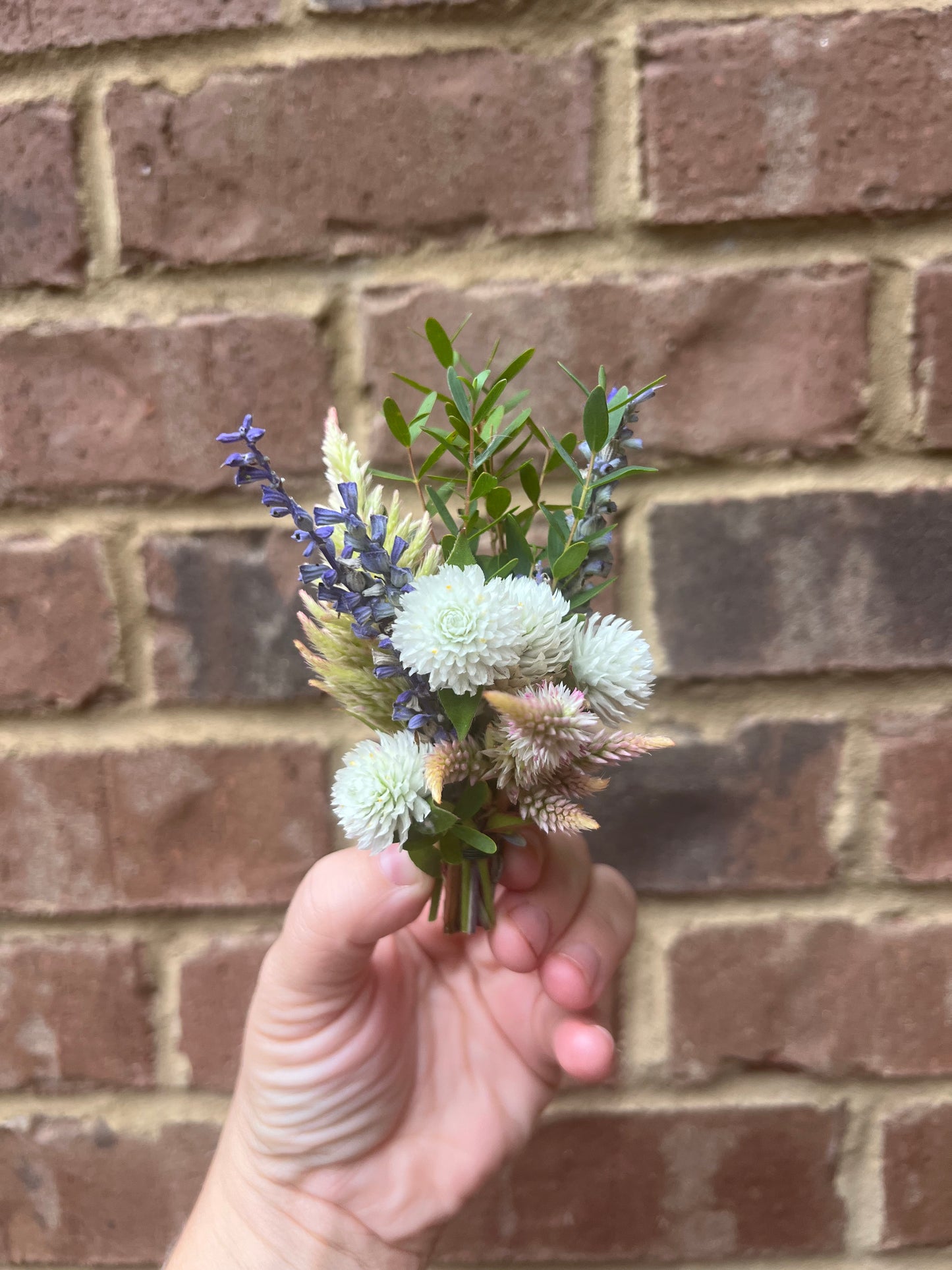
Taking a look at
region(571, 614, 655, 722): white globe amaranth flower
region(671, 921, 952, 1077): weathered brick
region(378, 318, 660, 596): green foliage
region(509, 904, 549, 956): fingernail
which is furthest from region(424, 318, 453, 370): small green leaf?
region(671, 921, 952, 1077): weathered brick

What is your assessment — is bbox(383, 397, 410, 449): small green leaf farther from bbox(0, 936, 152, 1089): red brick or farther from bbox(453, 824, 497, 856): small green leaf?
bbox(0, 936, 152, 1089): red brick

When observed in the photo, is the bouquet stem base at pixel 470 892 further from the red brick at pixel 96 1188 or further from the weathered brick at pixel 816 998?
the red brick at pixel 96 1188

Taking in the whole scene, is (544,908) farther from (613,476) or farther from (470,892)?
(613,476)

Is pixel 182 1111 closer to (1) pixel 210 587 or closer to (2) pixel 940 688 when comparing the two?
(1) pixel 210 587

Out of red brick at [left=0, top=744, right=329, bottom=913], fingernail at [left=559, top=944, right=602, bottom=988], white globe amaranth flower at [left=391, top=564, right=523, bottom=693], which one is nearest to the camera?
white globe amaranth flower at [left=391, top=564, right=523, bottom=693]

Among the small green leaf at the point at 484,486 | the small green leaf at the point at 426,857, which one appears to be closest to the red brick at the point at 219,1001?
the small green leaf at the point at 426,857

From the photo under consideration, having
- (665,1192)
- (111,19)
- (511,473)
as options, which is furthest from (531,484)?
(665,1192)
